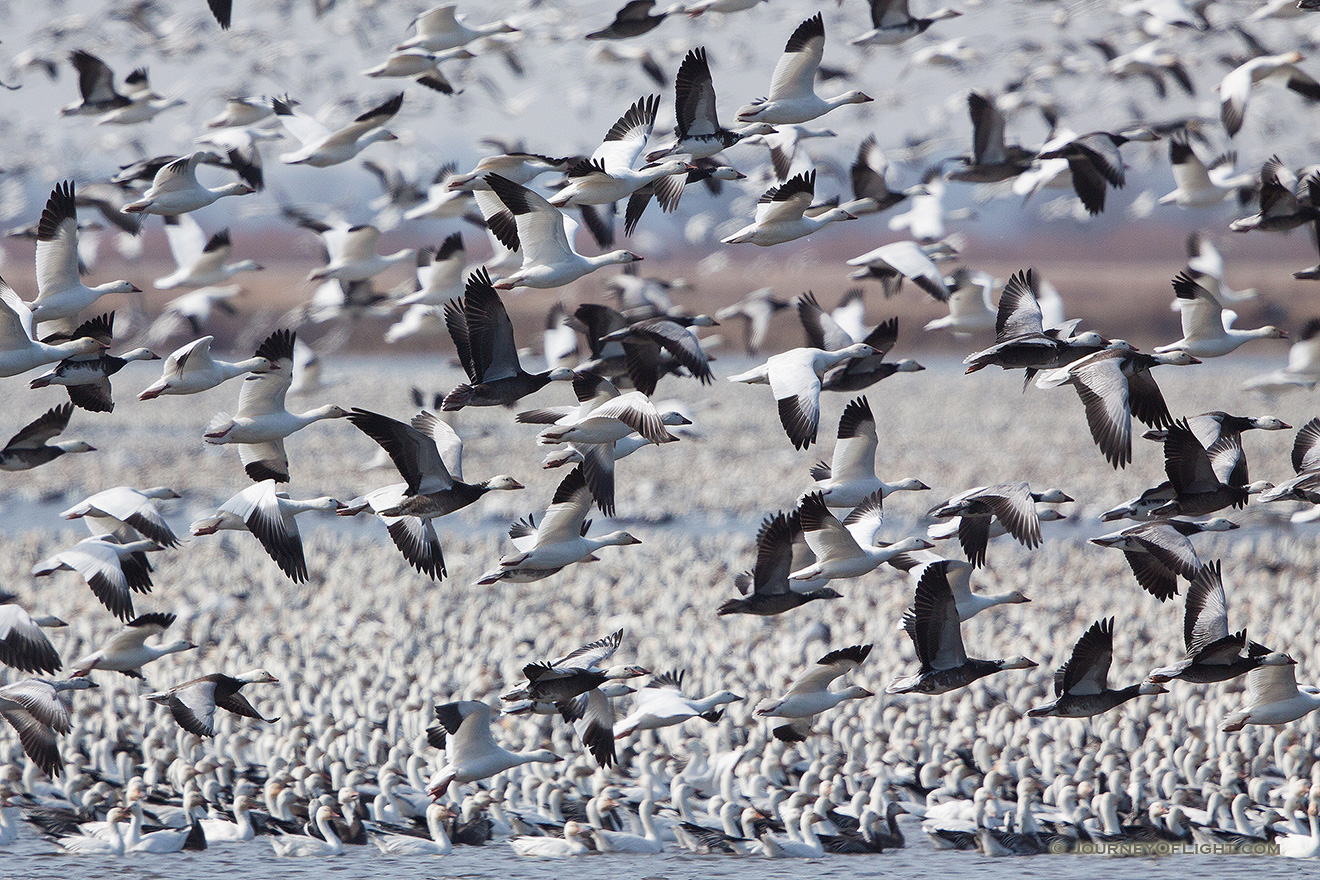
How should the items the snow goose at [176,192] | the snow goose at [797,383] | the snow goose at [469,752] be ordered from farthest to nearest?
the snow goose at [176,192] → the snow goose at [469,752] → the snow goose at [797,383]

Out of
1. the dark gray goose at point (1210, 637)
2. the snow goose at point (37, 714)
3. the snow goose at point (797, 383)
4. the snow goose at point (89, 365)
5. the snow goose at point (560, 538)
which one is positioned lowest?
the dark gray goose at point (1210, 637)

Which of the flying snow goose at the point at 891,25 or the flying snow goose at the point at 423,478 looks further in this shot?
the flying snow goose at the point at 891,25

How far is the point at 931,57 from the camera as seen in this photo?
16.2 m

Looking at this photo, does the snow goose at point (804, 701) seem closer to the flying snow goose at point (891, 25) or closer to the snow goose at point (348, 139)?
the flying snow goose at point (891, 25)

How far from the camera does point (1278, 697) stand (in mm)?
9250

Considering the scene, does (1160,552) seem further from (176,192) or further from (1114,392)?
(176,192)

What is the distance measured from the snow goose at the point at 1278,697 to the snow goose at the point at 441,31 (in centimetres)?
751

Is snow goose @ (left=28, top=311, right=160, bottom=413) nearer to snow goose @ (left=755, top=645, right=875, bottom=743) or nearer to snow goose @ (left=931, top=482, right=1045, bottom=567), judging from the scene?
snow goose @ (left=755, top=645, right=875, bottom=743)

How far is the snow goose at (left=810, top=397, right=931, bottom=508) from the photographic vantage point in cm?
945

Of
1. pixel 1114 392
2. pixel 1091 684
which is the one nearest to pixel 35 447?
pixel 1114 392

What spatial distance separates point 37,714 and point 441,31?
626 cm

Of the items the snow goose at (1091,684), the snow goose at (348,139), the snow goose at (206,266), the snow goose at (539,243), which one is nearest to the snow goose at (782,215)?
the snow goose at (539,243)

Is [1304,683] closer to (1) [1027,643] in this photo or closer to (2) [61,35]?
(1) [1027,643]

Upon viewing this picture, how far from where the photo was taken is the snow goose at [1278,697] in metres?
9.11
